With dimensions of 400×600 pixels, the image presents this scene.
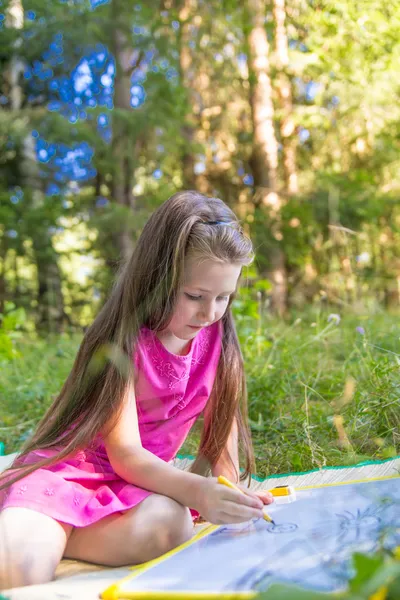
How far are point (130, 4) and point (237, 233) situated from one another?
4.03 metres

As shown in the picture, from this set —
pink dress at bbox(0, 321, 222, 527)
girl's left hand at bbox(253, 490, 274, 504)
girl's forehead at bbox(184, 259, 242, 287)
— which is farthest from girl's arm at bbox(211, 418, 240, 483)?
girl's forehead at bbox(184, 259, 242, 287)

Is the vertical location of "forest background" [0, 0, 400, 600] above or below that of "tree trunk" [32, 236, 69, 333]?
above

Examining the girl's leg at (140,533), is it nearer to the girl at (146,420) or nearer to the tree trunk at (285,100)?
the girl at (146,420)

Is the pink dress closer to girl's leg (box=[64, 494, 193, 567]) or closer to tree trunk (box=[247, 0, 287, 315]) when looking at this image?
girl's leg (box=[64, 494, 193, 567])

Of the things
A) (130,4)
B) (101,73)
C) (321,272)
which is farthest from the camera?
(321,272)

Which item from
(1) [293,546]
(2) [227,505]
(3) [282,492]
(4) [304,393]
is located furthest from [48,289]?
(1) [293,546]

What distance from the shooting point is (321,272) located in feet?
20.1

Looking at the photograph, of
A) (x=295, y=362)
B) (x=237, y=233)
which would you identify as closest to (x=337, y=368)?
(x=295, y=362)

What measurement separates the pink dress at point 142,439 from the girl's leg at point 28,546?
26 mm

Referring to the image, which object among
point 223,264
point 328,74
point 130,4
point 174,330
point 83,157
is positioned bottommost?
point 174,330

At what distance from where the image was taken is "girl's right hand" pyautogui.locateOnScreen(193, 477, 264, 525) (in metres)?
1.30

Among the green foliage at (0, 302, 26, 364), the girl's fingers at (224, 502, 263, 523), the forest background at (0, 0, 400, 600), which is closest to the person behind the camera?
the girl's fingers at (224, 502, 263, 523)

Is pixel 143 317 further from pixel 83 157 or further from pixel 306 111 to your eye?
pixel 306 111

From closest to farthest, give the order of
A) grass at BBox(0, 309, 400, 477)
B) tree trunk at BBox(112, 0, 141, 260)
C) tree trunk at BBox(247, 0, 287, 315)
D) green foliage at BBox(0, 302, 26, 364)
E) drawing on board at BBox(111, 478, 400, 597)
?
drawing on board at BBox(111, 478, 400, 597)
grass at BBox(0, 309, 400, 477)
green foliage at BBox(0, 302, 26, 364)
tree trunk at BBox(112, 0, 141, 260)
tree trunk at BBox(247, 0, 287, 315)
